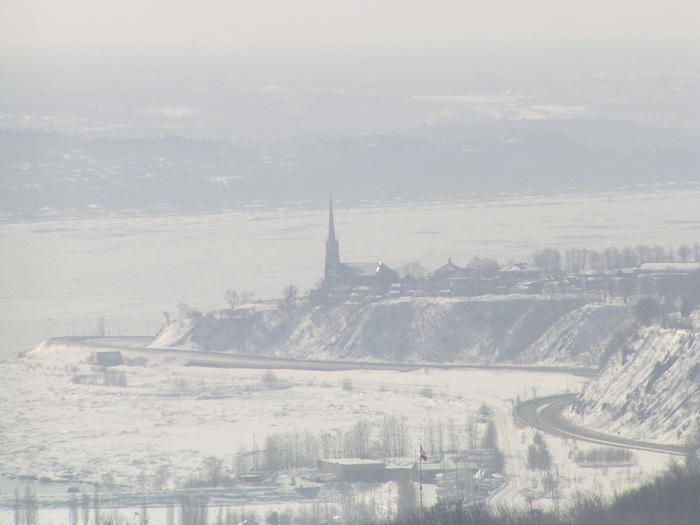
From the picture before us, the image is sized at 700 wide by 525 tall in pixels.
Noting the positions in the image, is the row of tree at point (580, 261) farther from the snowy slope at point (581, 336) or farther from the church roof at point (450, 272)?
the snowy slope at point (581, 336)

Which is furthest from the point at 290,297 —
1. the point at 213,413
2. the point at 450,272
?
the point at 213,413

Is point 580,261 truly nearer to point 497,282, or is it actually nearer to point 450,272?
point 450,272

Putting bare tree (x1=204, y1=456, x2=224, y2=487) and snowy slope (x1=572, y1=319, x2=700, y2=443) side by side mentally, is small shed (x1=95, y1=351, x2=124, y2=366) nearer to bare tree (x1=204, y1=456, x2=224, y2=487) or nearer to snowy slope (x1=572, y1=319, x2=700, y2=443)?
bare tree (x1=204, y1=456, x2=224, y2=487)

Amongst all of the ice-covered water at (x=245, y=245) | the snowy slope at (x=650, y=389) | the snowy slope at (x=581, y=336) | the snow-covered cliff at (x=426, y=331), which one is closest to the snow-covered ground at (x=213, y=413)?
the snowy slope at (x=650, y=389)

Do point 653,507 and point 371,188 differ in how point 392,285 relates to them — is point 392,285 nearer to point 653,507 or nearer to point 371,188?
point 653,507

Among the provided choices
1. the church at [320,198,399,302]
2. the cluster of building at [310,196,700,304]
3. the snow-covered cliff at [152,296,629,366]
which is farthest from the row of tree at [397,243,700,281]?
the snow-covered cliff at [152,296,629,366]

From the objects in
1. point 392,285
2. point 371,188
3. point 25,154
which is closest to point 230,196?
point 371,188
